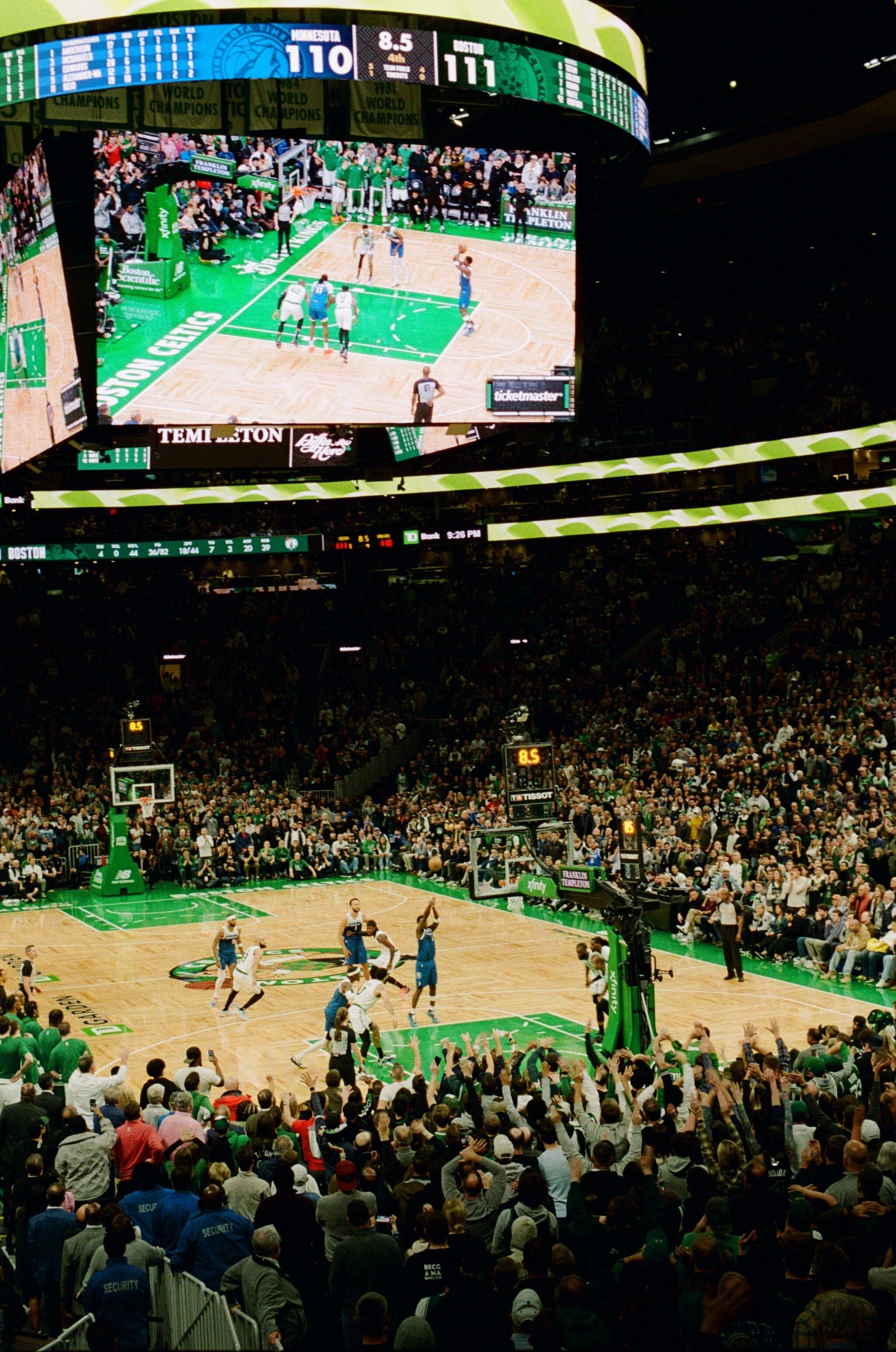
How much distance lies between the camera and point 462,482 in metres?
44.3

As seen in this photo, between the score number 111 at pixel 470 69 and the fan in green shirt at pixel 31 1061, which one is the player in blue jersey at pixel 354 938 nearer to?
the fan in green shirt at pixel 31 1061

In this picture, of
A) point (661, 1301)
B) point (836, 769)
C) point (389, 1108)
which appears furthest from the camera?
point (836, 769)

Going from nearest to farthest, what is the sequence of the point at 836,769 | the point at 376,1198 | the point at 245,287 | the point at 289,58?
the point at 376,1198 → the point at 289,58 → the point at 245,287 → the point at 836,769

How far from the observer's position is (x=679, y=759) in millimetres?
33031

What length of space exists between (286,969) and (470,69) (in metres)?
15.0

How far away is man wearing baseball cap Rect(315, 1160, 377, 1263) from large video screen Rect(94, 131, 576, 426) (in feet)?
52.2

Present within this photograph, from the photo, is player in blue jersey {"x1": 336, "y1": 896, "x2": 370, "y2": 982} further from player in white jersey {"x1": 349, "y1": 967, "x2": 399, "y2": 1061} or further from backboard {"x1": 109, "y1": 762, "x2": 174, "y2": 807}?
backboard {"x1": 109, "y1": 762, "x2": 174, "y2": 807}

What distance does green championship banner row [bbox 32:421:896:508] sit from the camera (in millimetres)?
39250

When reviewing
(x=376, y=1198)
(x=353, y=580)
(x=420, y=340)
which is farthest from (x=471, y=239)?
(x=353, y=580)

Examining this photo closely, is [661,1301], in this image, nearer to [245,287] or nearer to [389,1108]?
[389,1108]

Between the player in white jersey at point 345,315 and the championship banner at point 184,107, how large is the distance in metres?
4.09

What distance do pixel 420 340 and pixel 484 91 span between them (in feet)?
12.7

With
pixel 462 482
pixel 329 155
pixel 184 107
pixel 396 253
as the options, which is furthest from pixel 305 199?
pixel 462 482

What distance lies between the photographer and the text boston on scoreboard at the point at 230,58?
2094 centimetres
